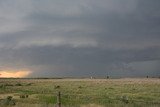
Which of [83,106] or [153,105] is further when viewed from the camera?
[83,106]

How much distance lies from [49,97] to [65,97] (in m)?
3.32

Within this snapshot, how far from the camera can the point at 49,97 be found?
49531 millimetres

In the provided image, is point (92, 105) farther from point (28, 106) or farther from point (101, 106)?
point (28, 106)

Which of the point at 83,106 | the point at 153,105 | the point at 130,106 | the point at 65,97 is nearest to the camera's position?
the point at 153,105

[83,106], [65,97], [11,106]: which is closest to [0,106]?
[11,106]

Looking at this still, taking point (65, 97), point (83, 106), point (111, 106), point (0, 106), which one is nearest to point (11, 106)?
point (0, 106)

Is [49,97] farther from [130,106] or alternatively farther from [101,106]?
[130,106]

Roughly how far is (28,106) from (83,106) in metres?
4.91

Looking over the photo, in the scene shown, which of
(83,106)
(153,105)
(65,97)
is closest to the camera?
(153,105)

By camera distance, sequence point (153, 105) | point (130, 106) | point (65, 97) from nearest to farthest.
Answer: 1. point (153, 105)
2. point (130, 106)
3. point (65, 97)

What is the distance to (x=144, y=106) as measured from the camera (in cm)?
3081

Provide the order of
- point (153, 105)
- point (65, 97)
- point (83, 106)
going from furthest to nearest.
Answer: point (65, 97)
point (83, 106)
point (153, 105)

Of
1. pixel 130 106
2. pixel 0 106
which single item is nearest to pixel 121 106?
pixel 130 106

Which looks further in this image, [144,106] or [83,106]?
[83,106]
